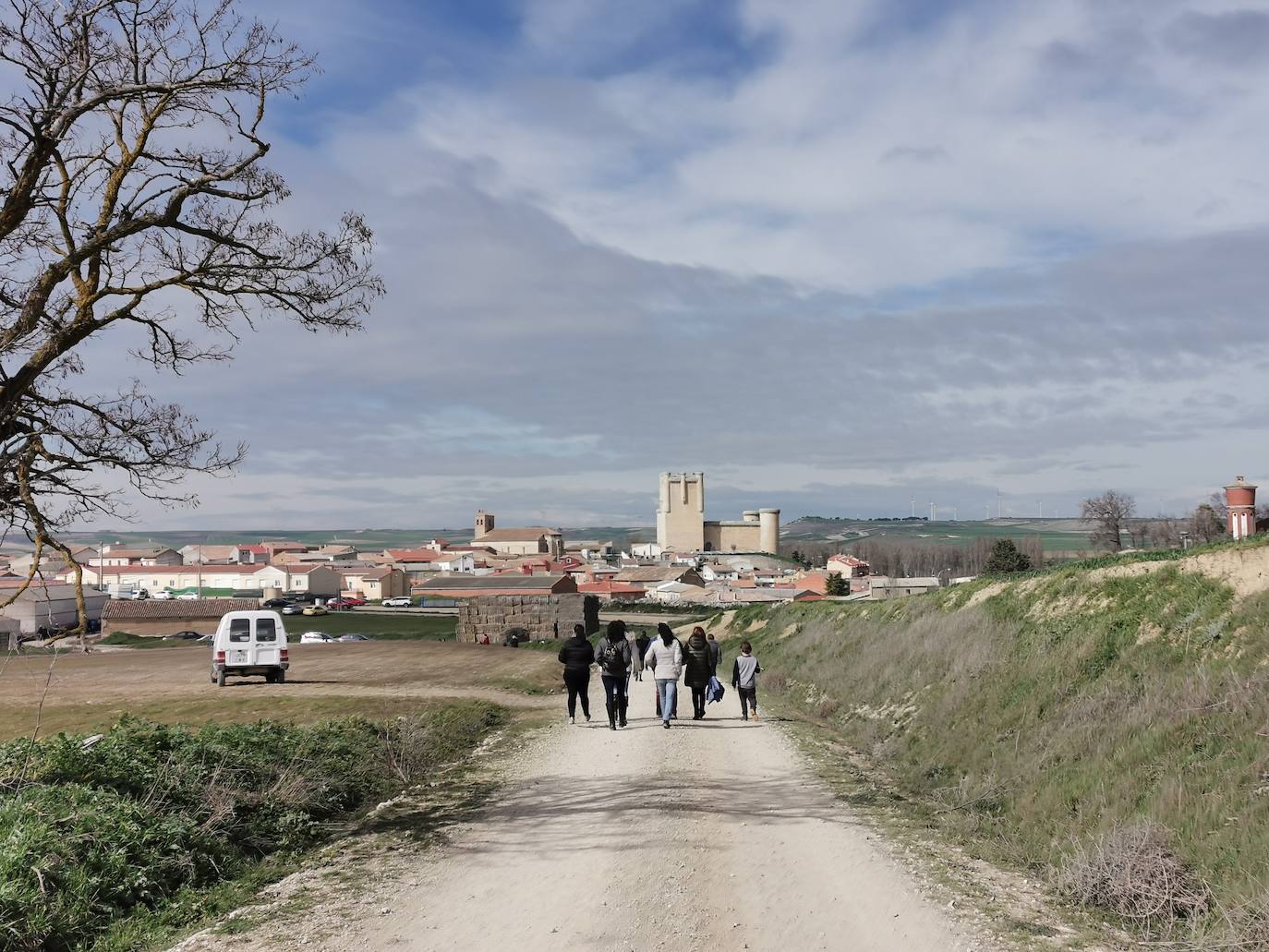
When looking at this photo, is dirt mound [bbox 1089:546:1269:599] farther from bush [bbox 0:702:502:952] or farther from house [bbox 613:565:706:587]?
house [bbox 613:565:706:587]

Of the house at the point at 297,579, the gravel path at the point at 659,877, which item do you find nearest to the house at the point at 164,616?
the house at the point at 297,579

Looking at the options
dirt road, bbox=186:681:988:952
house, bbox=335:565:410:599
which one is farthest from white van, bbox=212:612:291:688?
house, bbox=335:565:410:599

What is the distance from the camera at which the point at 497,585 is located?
100m

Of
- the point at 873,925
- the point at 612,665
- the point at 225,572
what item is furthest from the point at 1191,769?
the point at 225,572

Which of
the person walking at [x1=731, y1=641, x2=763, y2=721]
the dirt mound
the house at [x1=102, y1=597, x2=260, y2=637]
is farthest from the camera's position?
the house at [x1=102, y1=597, x2=260, y2=637]

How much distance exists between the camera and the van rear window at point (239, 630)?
26578mm

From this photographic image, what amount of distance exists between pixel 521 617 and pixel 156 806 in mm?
47950

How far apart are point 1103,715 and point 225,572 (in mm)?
157810

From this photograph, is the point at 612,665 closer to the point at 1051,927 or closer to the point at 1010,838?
the point at 1010,838

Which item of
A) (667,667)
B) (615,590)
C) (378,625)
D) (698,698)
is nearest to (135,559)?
(615,590)

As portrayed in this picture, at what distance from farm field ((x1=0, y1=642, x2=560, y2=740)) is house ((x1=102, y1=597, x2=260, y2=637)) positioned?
142ft

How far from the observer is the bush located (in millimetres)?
6484

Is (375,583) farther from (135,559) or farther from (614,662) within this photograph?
(614,662)

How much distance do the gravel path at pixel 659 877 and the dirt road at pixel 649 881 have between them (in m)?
0.02
